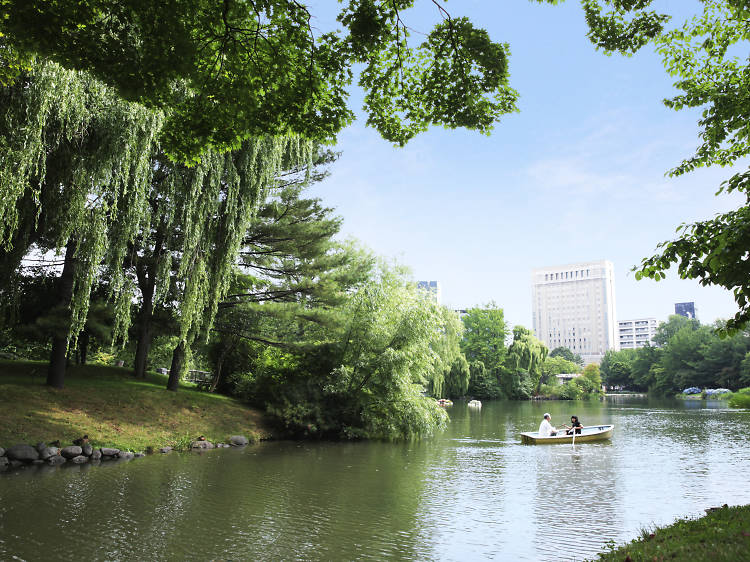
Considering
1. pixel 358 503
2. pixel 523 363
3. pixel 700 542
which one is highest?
pixel 523 363

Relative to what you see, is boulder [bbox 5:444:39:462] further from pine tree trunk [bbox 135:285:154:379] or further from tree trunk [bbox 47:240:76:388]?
pine tree trunk [bbox 135:285:154:379]

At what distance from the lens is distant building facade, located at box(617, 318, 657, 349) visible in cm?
16438

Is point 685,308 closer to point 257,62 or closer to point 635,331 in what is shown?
point 635,331

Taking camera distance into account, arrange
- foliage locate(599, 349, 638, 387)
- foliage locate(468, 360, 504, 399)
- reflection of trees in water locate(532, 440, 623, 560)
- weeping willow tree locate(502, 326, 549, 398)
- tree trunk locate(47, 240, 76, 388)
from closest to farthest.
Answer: reflection of trees in water locate(532, 440, 623, 560) → tree trunk locate(47, 240, 76, 388) → foliage locate(468, 360, 504, 399) → weeping willow tree locate(502, 326, 549, 398) → foliage locate(599, 349, 638, 387)

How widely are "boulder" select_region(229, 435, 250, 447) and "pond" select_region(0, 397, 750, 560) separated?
47.2 inches

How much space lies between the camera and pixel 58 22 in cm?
533

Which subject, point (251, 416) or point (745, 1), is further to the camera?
point (251, 416)

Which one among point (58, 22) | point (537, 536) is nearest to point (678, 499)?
point (537, 536)

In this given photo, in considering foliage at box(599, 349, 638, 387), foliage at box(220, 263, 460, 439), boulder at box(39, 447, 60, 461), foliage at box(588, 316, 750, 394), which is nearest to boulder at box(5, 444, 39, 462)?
boulder at box(39, 447, 60, 461)

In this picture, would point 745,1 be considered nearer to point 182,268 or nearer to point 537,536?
point 537,536


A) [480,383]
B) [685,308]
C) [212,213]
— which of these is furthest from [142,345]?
[685,308]

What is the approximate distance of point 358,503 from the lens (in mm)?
9180

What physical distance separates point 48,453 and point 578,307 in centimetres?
15653

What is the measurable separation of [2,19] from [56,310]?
10.2 metres
